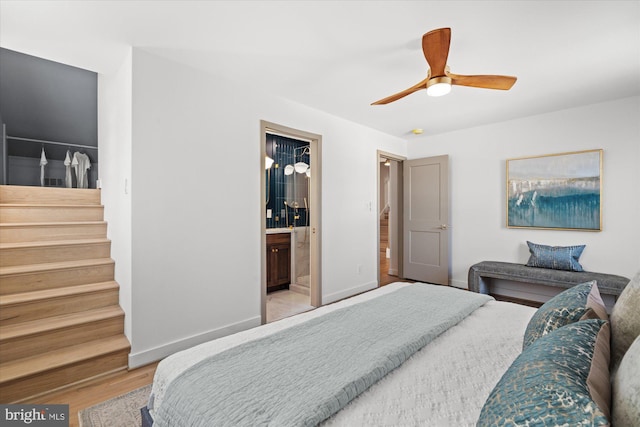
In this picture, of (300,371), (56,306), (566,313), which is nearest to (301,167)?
(56,306)

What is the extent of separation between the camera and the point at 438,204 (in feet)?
15.7

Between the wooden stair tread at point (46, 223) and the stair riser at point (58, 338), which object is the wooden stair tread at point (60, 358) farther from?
the wooden stair tread at point (46, 223)

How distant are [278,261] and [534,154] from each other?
3856 mm

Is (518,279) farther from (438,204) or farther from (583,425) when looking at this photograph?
(583,425)

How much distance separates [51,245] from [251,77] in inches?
93.4

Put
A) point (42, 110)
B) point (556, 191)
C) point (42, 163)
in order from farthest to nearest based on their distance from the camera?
point (42, 163)
point (42, 110)
point (556, 191)

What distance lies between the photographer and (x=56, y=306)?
2396 mm

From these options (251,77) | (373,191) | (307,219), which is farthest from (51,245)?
(373,191)

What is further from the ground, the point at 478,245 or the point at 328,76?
the point at 328,76

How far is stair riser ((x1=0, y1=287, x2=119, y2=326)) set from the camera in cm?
223

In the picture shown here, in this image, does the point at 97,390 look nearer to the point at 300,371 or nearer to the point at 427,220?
the point at 300,371

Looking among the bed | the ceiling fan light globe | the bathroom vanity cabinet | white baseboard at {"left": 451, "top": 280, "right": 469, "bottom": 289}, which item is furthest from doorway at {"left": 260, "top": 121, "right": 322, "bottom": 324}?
white baseboard at {"left": 451, "top": 280, "right": 469, "bottom": 289}

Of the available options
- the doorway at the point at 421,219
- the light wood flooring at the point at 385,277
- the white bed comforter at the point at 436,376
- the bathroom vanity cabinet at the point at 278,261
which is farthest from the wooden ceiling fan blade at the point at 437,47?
the light wood flooring at the point at 385,277

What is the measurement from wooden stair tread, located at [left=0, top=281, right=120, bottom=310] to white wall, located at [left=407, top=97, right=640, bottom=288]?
4.55 m
